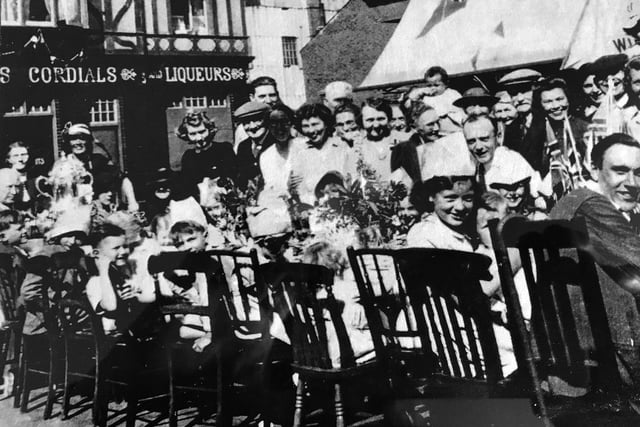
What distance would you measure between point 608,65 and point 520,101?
2.12 feet

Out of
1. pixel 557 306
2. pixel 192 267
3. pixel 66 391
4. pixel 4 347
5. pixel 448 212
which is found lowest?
pixel 66 391

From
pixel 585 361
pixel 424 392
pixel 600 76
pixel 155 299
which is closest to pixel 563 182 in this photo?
pixel 600 76

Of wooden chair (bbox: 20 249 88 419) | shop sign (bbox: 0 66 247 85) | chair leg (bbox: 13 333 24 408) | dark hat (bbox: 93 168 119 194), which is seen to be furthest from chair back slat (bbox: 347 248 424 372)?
chair leg (bbox: 13 333 24 408)

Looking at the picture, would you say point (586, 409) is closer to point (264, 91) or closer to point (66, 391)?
point (264, 91)

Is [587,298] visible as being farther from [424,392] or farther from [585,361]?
[424,392]

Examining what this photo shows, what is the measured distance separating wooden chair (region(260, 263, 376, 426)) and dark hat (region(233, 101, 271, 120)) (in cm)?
135

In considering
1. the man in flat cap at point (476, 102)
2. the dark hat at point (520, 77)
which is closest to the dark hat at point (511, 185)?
the man in flat cap at point (476, 102)

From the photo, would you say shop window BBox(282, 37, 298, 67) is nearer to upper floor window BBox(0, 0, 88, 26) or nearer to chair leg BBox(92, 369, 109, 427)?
upper floor window BBox(0, 0, 88, 26)

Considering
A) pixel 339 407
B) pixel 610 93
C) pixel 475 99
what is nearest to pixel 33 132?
pixel 339 407

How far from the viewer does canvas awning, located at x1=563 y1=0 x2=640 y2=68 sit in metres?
4.29

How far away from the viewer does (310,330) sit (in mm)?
3564

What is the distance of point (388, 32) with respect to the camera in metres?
4.43

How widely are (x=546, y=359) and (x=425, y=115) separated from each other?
1.86 meters

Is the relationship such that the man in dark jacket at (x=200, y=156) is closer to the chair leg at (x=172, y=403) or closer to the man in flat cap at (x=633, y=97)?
the chair leg at (x=172, y=403)
